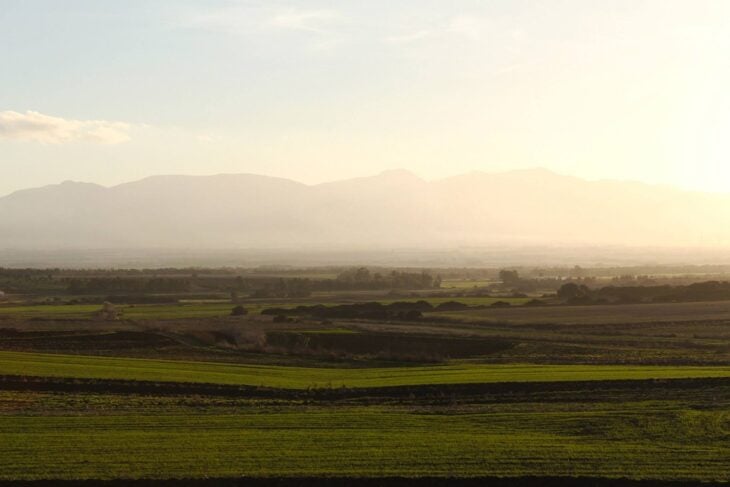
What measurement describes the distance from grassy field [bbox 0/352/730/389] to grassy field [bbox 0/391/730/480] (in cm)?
478

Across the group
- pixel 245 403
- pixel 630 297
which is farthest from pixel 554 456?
pixel 630 297

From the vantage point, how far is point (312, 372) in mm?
32531

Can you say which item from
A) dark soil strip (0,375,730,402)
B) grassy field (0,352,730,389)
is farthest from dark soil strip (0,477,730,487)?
grassy field (0,352,730,389)

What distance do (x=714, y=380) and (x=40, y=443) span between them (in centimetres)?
2287

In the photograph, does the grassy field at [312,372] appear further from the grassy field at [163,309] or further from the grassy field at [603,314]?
the grassy field at [163,309]

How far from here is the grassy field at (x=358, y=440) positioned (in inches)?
653

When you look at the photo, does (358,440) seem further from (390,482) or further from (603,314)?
(603,314)

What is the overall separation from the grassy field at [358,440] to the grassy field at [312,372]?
15.7 feet

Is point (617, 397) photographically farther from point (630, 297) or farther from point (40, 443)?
point (630, 297)

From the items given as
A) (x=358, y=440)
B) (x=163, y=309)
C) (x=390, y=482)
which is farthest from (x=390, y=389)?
(x=163, y=309)

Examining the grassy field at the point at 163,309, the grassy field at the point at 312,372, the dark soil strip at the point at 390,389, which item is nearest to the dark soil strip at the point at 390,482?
the dark soil strip at the point at 390,389

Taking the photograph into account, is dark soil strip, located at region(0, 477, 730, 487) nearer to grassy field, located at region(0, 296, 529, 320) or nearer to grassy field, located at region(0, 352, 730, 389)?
grassy field, located at region(0, 352, 730, 389)

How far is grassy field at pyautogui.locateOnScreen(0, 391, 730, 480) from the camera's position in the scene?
1658 centimetres

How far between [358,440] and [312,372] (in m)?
14.0
